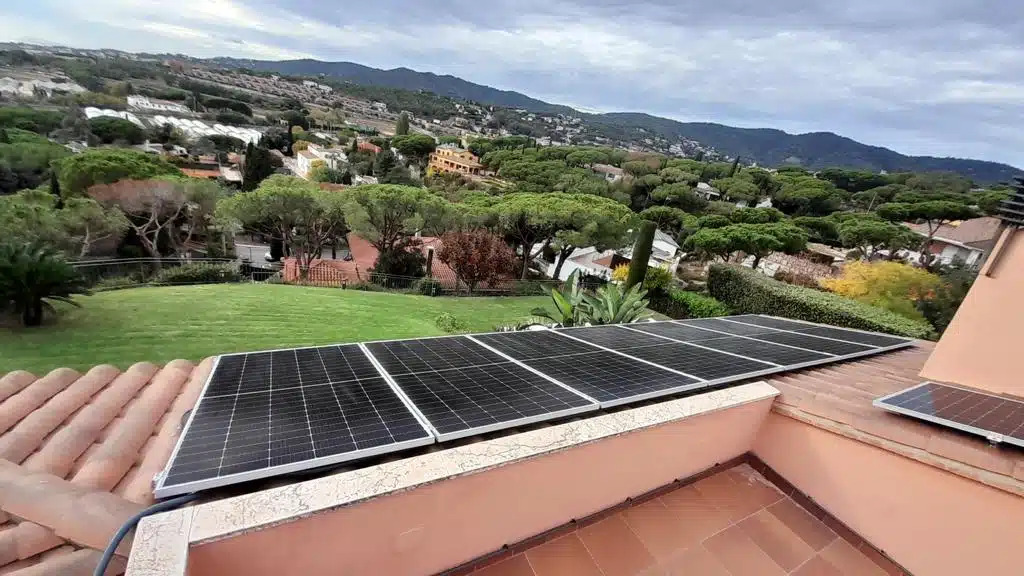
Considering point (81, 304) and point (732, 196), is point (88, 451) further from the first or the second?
point (732, 196)

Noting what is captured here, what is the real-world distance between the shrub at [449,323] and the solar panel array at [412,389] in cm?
879

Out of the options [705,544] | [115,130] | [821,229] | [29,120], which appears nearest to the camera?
[705,544]

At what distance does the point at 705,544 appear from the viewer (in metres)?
2.91

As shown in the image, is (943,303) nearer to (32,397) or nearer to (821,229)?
(32,397)

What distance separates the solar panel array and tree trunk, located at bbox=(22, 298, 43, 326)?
10465 millimetres

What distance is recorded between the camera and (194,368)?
425 cm

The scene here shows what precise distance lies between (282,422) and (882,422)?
414 centimetres

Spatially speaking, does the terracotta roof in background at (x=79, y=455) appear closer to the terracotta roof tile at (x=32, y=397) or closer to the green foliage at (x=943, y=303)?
the terracotta roof tile at (x=32, y=397)

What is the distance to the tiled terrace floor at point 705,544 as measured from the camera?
2660mm

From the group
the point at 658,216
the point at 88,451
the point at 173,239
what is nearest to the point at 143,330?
the point at 88,451

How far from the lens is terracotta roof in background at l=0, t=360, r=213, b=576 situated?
185 cm

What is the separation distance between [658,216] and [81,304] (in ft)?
147

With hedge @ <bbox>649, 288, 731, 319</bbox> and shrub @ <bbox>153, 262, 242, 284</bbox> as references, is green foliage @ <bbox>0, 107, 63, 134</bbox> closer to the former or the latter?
shrub @ <bbox>153, 262, 242, 284</bbox>

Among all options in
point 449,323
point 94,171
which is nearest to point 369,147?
point 94,171
